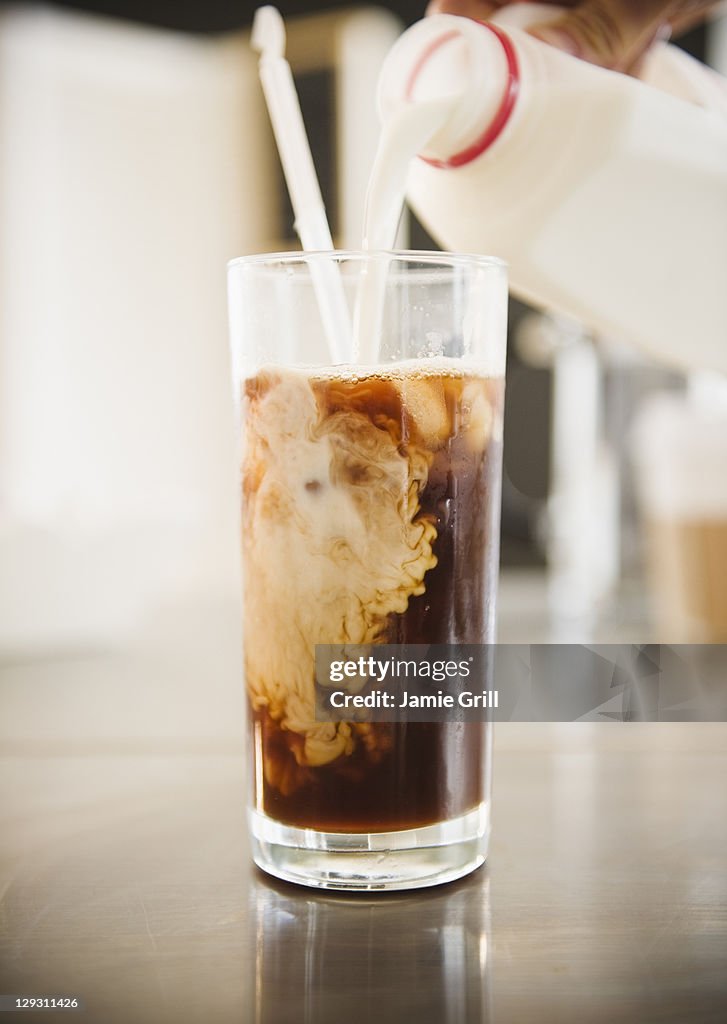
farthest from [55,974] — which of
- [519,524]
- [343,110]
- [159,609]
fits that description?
[519,524]

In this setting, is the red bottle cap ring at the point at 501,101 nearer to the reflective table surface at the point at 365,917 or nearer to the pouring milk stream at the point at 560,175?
the pouring milk stream at the point at 560,175

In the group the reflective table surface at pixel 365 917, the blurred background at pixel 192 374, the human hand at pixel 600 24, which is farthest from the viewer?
the blurred background at pixel 192 374

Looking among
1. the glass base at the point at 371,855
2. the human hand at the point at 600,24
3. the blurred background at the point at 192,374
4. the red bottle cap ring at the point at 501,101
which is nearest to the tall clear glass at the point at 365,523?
the glass base at the point at 371,855

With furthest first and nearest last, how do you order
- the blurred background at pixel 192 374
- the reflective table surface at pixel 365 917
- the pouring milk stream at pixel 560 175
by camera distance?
1. the blurred background at pixel 192 374
2. the pouring milk stream at pixel 560 175
3. the reflective table surface at pixel 365 917

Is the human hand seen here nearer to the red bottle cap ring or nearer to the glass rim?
the red bottle cap ring

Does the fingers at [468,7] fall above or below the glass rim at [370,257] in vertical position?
above
